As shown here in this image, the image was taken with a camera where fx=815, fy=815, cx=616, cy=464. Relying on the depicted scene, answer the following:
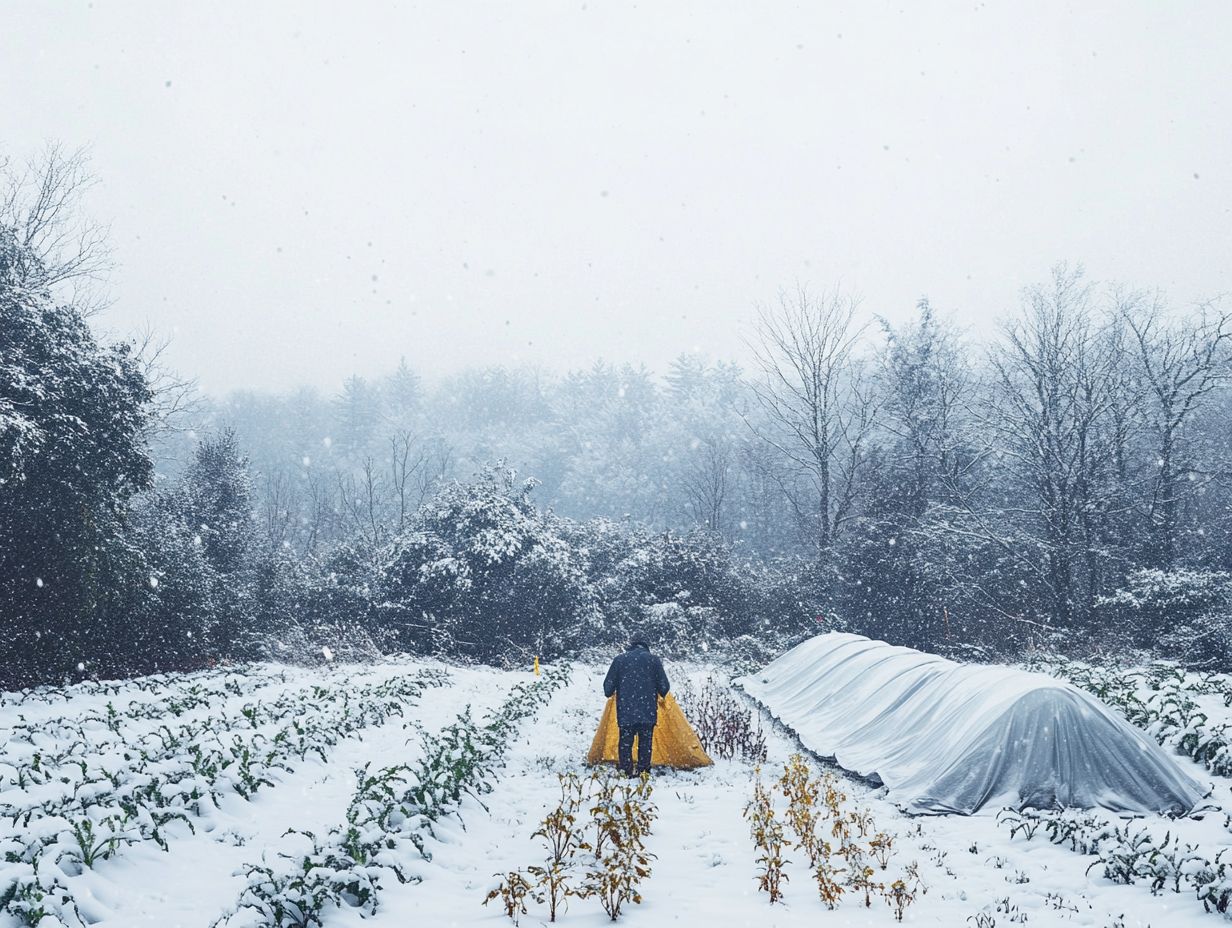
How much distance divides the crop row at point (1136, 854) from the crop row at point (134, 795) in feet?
21.7

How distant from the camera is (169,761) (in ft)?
26.1

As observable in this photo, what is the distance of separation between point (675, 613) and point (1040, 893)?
2245 cm

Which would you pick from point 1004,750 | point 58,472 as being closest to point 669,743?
point 1004,750

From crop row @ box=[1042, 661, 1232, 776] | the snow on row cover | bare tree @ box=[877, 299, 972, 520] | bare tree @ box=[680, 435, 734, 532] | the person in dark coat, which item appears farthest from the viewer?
bare tree @ box=[680, 435, 734, 532]

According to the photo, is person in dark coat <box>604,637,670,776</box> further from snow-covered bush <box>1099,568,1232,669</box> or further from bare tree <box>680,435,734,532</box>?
bare tree <box>680,435,734,532</box>

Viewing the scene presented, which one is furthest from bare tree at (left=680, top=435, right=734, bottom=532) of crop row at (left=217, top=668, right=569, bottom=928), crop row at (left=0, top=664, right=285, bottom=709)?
crop row at (left=217, top=668, right=569, bottom=928)

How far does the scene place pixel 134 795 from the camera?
6.61m

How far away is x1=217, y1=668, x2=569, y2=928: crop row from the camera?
464 cm

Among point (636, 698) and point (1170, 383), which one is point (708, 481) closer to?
point (1170, 383)

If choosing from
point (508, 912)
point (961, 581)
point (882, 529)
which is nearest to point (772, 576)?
point (882, 529)

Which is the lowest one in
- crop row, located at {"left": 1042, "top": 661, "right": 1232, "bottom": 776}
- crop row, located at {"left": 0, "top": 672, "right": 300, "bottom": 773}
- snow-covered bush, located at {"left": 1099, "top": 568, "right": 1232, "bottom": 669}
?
crop row, located at {"left": 0, "top": 672, "right": 300, "bottom": 773}

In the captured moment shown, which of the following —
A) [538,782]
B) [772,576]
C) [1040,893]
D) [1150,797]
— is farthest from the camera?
[772,576]

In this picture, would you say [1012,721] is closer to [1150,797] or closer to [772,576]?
[1150,797]

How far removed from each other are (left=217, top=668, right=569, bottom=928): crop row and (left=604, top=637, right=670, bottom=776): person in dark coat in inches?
64.5
